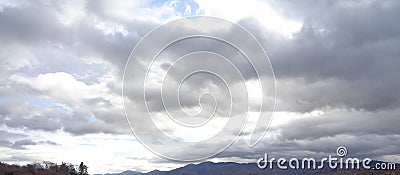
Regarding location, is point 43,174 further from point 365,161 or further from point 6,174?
point 365,161

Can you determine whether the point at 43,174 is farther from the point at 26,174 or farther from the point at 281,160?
the point at 281,160

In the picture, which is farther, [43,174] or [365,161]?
[43,174]

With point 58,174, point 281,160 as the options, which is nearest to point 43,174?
point 58,174

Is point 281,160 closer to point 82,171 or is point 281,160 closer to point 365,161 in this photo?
point 365,161

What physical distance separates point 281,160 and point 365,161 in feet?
56.6

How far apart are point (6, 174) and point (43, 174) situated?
16.9 metres

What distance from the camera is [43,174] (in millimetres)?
195625

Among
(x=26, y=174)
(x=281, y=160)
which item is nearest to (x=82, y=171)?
(x=26, y=174)

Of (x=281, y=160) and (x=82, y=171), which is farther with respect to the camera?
(x=82, y=171)

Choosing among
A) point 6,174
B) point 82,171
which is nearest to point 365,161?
point 82,171

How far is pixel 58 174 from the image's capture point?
19962 cm

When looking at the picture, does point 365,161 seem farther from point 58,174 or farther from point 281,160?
point 58,174

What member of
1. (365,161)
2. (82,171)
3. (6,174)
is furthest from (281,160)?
(6,174)

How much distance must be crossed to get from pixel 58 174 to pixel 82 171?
11767 mm
